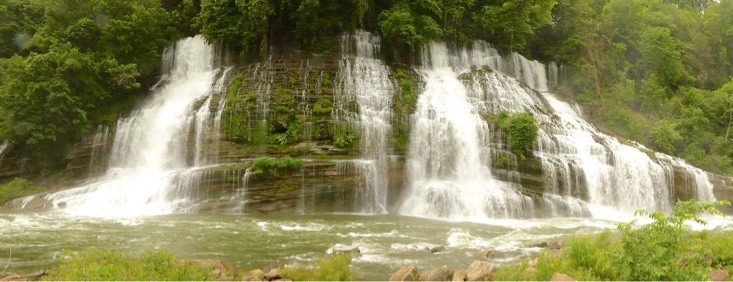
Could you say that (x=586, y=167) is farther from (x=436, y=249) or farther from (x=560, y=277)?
(x=560, y=277)

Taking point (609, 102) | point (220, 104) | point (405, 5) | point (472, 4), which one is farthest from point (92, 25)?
point (609, 102)

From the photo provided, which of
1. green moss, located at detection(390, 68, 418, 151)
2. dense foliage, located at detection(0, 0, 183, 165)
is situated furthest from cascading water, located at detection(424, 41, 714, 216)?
dense foliage, located at detection(0, 0, 183, 165)

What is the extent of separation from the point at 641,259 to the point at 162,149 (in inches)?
850

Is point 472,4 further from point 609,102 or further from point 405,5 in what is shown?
point 609,102

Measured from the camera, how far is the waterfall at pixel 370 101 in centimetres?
2173

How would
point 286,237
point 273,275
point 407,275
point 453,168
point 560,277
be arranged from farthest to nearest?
1. point 453,168
2. point 286,237
3. point 273,275
4. point 407,275
5. point 560,277

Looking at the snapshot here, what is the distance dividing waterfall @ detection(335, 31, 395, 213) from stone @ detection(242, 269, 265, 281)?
11687mm

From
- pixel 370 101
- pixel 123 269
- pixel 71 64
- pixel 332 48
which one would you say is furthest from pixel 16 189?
pixel 123 269

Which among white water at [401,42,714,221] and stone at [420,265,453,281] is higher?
white water at [401,42,714,221]

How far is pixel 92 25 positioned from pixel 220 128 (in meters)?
10.8

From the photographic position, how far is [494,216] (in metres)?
20.7

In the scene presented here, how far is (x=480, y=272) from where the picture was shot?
29.4ft

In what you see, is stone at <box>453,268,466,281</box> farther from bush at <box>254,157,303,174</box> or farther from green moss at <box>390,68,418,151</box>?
green moss at <box>390,68,418,151</box>

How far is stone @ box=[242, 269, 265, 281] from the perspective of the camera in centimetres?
933
